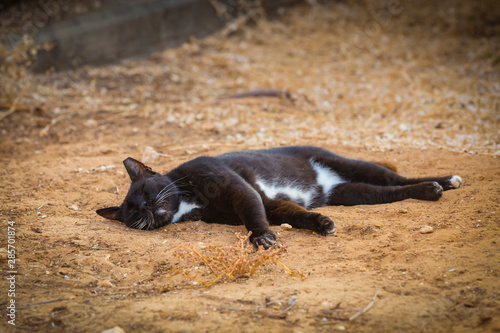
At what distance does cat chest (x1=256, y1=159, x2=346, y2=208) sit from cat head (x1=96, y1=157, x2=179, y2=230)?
80 cm

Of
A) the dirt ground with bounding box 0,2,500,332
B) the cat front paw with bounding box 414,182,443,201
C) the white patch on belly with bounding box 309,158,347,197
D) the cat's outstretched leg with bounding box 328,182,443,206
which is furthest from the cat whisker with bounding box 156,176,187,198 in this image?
the cat front paw with bounding box 414,182,443,201

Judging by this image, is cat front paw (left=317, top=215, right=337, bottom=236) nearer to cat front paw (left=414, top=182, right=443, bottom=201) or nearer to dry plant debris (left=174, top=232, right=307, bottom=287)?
dry plant debris (left=174, top=232, right=307, bottom=287)

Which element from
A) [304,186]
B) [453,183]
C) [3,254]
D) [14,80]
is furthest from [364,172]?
[14,80]

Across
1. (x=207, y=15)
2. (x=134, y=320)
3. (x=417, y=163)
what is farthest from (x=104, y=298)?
(x=207, y=15)

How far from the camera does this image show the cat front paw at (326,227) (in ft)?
10.5

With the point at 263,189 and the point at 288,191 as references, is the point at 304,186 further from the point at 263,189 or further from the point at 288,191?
the point at 263,189

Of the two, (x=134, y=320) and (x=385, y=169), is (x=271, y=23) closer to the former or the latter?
(x=385, y=169)

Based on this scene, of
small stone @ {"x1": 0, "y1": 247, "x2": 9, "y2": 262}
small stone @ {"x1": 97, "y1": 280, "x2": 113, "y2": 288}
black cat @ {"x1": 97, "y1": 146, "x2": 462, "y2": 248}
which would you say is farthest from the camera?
black cat @ {"x1": 97, "y1": 146, "x2": 462, "y2": 248}

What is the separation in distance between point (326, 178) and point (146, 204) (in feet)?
5.80

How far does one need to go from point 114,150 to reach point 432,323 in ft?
13.6

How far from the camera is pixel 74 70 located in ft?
25.2

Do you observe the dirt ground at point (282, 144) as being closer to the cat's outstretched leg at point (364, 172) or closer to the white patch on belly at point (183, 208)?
the white patch on belly at point (183, 208)

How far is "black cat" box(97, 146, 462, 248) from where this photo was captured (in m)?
3.40

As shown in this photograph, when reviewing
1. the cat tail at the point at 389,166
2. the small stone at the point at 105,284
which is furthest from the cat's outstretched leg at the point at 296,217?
the small stone at the point at 105,284
